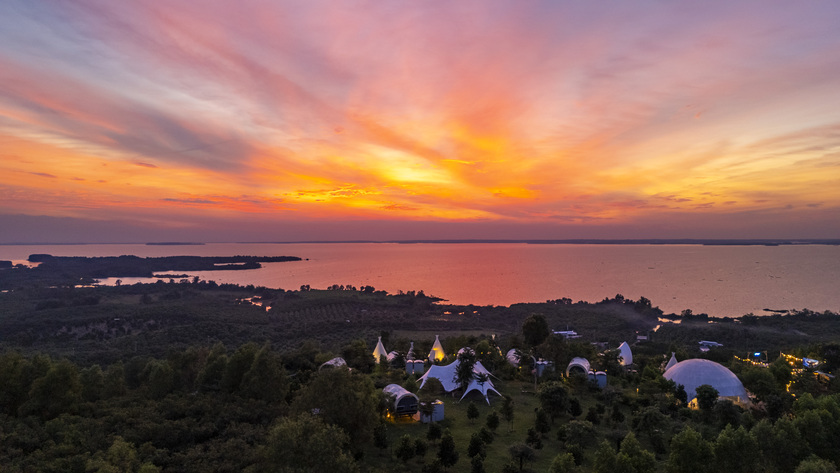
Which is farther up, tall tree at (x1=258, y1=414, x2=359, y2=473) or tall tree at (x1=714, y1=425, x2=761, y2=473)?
tall tree at (x1=258, y1=414, x2=359, y2=473)

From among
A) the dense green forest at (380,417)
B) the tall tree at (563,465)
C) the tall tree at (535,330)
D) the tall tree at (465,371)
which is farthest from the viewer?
the tall tree at (535,330)

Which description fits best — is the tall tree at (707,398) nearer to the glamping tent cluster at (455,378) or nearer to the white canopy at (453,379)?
the glamping tent cluster at (455,378)

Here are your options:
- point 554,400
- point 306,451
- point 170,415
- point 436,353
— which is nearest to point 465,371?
point 554,400

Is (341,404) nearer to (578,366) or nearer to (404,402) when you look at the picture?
(404,402)

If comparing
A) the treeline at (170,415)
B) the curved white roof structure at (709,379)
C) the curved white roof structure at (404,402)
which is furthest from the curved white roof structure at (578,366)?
the treeline at (170,415)

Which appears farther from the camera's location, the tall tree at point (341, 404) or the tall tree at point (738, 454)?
the tall tree at point (341, 404)

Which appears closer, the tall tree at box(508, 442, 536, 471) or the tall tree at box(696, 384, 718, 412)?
the tall tree at box(508, 442, 536, 471)

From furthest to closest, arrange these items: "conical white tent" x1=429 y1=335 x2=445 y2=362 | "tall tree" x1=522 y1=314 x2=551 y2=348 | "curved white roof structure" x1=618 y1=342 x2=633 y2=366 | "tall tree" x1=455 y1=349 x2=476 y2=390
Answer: "conical white tent" x1=429 y1=335 x2=445 y2=362 → "curved white roof structure" x1=618 y1=342 x2=633 y2=366 → "tall tree" x1=522 y1=314 x2=551 y2=348 → "tall tree" x1=455 y1=349 x2=476 y2=390

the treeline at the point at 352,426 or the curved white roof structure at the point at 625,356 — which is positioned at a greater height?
the treeline at the point at 352,426

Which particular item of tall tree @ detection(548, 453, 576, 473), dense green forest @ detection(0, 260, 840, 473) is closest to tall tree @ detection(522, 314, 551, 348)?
dense green forest @ detection(0, 260, 840, 473)

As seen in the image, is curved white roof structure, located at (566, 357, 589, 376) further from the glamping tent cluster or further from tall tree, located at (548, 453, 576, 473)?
tall tree, located at (548, 453, 576, 473)
